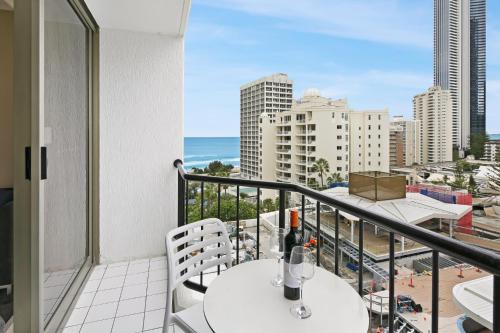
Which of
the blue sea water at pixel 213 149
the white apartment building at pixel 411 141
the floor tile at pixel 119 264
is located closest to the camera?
the floor tile at pixel 119 264

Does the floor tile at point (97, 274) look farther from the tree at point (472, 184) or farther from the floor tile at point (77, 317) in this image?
the tree at point (472, 184)

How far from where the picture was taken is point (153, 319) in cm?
186

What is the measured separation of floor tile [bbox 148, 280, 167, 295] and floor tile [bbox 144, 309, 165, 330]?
0.85 feet

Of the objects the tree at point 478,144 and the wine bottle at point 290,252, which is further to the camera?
the tree at point 478,144

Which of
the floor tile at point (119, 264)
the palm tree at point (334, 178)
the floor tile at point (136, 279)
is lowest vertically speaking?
the palm tree at point (334, 178)

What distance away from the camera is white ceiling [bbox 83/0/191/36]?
2.21 metres

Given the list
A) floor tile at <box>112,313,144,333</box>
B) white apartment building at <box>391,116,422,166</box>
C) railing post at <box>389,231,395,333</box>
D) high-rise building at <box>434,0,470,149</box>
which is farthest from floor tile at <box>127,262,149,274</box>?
white apartment building at <box>391,116,422,166</box>

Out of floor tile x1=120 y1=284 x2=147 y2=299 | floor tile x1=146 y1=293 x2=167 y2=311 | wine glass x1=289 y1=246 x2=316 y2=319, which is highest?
wine glass x1=289 y1=246 x2=316 y2=319

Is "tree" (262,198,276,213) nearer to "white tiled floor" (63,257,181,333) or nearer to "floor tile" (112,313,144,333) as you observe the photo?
"white tiled floor" (63,257,181,333)

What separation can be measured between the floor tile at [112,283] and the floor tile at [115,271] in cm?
7

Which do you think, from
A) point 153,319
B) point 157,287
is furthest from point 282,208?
point 157,287

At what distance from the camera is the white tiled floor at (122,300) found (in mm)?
1788

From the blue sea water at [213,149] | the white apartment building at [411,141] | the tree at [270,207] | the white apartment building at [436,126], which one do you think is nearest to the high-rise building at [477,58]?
the white apartment building at [436,126]

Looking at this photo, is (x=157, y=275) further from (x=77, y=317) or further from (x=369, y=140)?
(x=369, y=140)
